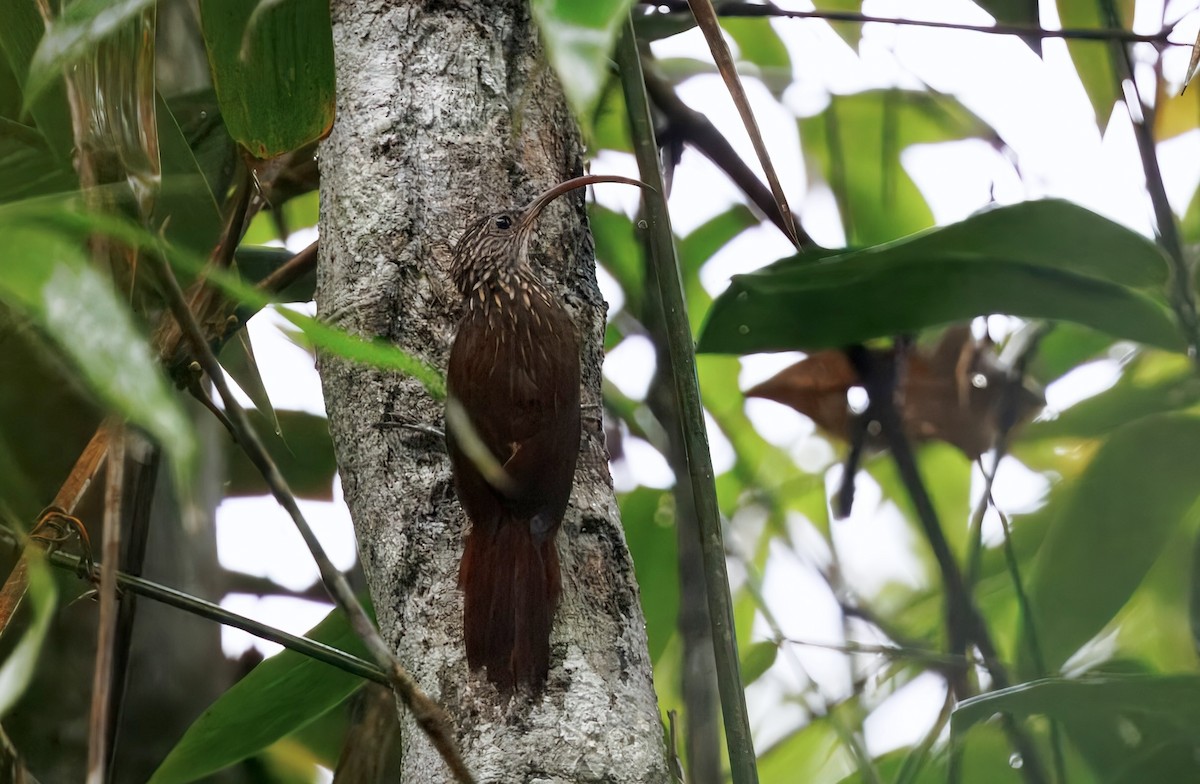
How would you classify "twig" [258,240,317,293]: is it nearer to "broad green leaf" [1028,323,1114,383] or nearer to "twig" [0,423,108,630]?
"twig" [0,423,108,630]

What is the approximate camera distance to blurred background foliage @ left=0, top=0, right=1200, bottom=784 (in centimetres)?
99

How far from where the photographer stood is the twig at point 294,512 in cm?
50

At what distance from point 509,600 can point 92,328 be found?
0.53m

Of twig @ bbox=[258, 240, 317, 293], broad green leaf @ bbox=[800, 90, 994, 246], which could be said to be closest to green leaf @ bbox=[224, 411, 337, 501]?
twig @ bbox=[258, 240, 317, 293]

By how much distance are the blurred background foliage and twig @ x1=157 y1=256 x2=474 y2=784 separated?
1.6 inches

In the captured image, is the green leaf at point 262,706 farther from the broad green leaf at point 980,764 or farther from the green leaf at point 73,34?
the green leaf at point 73,34

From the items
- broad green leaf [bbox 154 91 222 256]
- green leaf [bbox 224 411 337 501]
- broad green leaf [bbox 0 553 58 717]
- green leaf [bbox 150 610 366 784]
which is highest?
broad green leaf [bbox 154 91 222 256]

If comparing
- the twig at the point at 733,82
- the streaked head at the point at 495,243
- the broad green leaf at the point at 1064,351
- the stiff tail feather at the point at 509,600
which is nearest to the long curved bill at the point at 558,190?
the streaked head at the point at 495,243

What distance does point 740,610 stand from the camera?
178 centimetres

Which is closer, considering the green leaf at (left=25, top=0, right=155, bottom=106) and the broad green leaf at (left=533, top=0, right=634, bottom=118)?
the broad green leaf at (left=533, top=0, right=634, bottom=118)

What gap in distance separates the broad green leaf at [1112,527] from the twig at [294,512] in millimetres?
827

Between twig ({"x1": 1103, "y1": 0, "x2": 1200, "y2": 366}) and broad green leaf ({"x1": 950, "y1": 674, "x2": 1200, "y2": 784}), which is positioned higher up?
twig ({"x1": 1103, "y1": 0, "x2": 1200, "y2": 366})

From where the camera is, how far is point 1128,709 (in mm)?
983

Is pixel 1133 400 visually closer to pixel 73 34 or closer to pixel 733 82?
pixel 733 82
